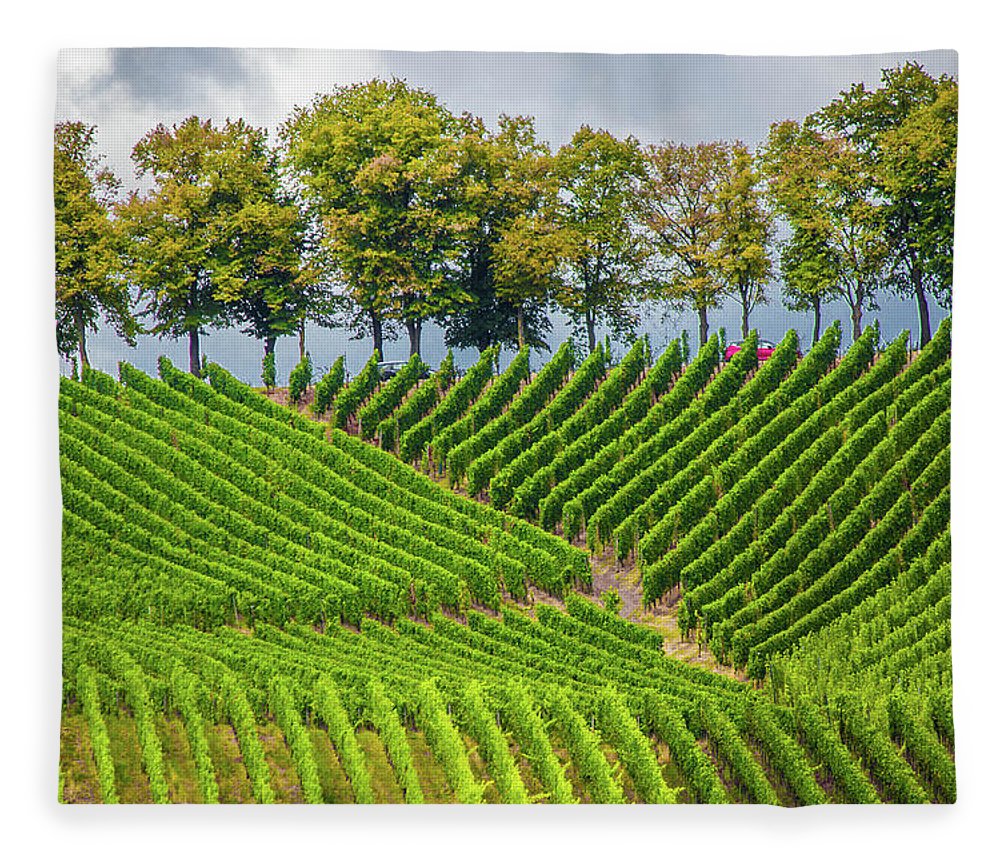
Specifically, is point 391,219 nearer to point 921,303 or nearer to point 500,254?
point 500,254

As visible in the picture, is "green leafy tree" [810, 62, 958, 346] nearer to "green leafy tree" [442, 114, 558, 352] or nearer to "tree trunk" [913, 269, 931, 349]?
"tree trunk" [913, 269, 931, 349]

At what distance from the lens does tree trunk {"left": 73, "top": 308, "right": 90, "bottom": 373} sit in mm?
8867

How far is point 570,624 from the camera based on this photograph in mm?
8922

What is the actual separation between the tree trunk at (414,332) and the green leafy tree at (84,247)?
6.27 feet

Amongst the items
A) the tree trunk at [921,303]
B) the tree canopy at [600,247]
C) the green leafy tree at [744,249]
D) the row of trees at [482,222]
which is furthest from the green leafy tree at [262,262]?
the tree trunk at [921,303]

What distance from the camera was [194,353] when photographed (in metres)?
9.17

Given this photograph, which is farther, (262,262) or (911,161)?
(262,262)

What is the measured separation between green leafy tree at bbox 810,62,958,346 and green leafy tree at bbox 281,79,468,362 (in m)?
2.62

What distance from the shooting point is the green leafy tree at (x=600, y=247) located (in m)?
9.10

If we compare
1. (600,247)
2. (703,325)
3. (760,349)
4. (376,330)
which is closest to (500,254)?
(600,247)

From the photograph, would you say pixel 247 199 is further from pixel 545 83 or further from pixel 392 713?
pixel 392 713

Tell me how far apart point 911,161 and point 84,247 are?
5650 millimetres

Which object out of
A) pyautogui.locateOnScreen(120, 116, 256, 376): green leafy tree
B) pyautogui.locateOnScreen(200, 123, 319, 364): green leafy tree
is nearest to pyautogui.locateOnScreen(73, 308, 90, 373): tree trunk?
pyautogui.locateOnScreen(120, 116, 256, 376): green leafy tree
